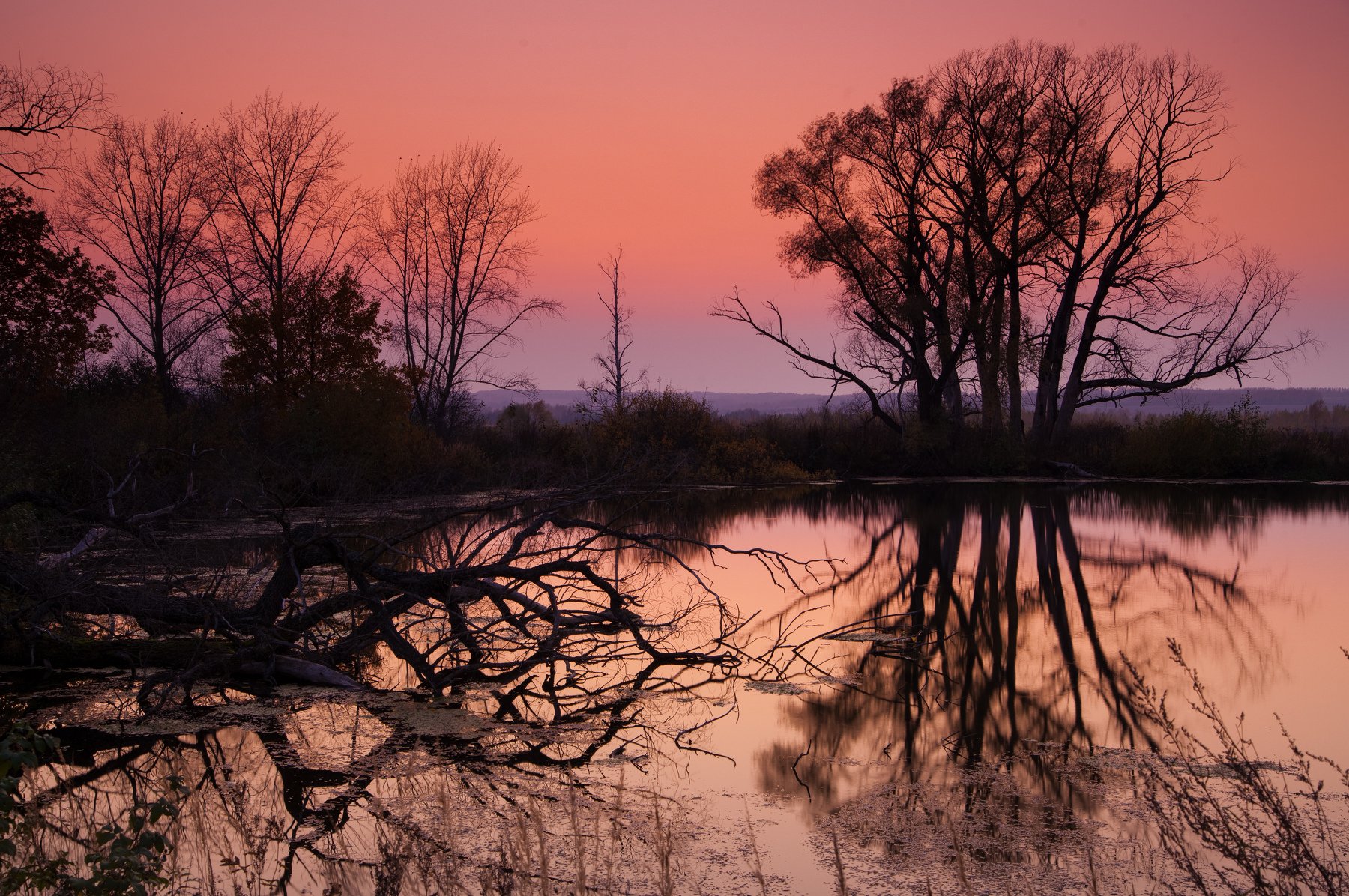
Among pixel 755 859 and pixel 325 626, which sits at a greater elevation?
pixel 325 626

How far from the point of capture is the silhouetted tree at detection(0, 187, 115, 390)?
77.0 ft

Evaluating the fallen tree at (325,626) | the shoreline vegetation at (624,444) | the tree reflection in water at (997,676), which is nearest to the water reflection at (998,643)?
the tree reflection in water at (997,676)

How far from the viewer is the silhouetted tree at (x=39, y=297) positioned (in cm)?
2348

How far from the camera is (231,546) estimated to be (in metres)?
14.6

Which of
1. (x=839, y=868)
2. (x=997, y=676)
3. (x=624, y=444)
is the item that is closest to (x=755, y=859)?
(x=839, y=868)

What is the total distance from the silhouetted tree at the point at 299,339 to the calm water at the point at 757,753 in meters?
18.0

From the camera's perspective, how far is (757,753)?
6520 mm

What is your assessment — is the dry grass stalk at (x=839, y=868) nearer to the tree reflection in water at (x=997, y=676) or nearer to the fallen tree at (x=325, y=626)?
the tree reflection in water at (x=997, y=676)

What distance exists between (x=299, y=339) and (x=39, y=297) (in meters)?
5.59

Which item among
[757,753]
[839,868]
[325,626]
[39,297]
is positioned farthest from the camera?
[39,297]

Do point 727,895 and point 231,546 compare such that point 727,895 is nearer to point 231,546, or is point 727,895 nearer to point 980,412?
point 231,546

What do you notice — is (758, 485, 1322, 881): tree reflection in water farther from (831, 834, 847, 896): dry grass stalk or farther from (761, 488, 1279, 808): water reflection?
(831, 834, 847, 896): dry grass stalk

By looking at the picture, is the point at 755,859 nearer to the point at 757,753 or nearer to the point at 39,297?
the point at 757,753

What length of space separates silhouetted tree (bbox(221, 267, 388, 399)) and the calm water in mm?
17968
